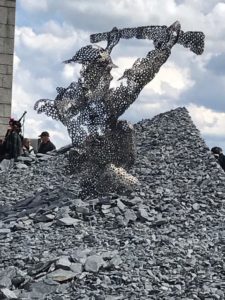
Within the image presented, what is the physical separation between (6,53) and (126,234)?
42.3ft

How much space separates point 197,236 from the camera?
9461 millimetres

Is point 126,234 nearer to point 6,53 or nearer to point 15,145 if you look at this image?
point 15,145

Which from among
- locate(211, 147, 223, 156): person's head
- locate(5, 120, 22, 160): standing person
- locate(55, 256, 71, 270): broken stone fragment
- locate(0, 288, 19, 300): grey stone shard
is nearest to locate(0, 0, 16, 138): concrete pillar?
locate(5, 120, 22, 160): standing person

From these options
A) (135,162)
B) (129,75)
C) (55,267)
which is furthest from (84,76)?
(55,267)

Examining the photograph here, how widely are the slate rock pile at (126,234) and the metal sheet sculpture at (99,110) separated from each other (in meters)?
0.45

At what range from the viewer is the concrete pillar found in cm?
2153

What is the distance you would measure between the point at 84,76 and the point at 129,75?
2.16 ft

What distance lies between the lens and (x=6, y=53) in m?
21.6

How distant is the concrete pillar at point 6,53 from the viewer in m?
21.5

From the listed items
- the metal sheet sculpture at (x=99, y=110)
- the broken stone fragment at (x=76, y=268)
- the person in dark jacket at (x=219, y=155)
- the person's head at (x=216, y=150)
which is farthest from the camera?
the person's head at (x=216, y=150)

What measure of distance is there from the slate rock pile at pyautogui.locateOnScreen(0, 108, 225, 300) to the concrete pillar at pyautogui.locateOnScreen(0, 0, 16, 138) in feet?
26.3

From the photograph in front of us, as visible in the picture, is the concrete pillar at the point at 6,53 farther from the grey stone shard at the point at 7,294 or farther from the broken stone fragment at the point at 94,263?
the grey stone shard at the point at 7,294

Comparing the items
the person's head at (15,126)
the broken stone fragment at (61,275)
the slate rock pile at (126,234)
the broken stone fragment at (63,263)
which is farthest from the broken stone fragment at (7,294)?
the person's head at (15,126)

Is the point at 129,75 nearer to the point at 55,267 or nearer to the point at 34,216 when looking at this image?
the point at 34,216
